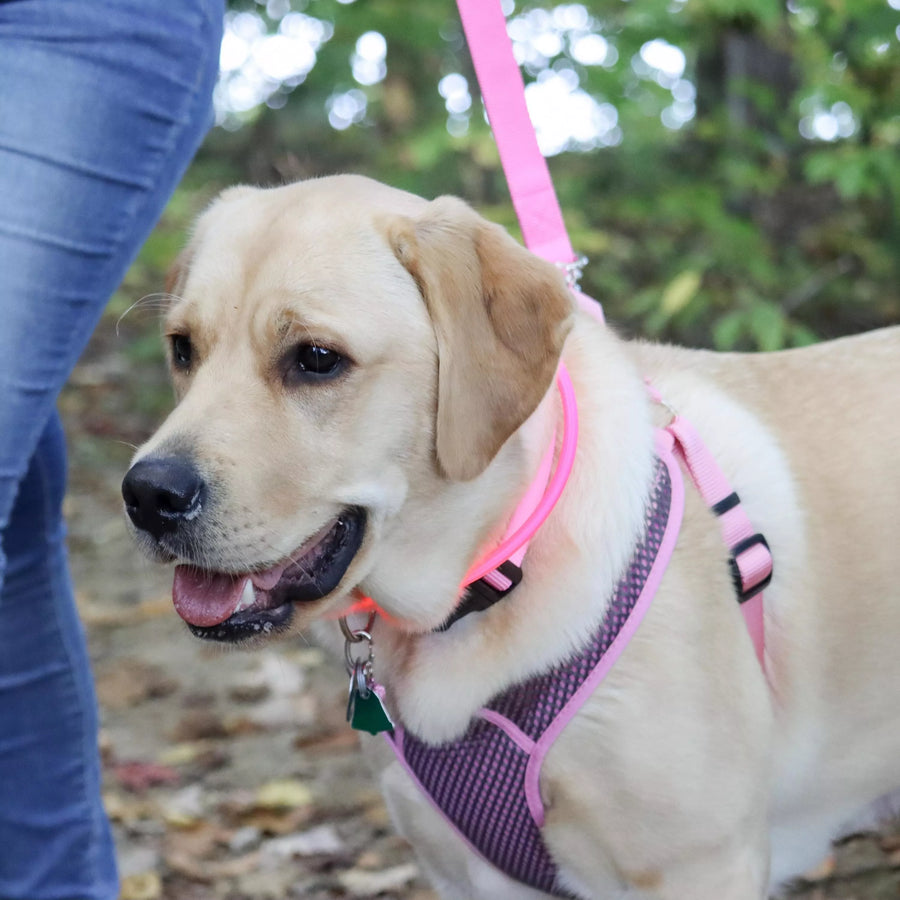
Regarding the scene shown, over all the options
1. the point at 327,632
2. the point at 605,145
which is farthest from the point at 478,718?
the point at 605,145

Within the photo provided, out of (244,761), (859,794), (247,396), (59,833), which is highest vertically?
(247,396)

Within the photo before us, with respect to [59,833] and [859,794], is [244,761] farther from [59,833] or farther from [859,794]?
[859,794]

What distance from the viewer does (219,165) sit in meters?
9.11

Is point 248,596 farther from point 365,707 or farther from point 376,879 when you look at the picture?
point 376,879

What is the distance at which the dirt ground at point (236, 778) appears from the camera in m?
3.16

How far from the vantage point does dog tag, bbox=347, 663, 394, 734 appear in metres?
2.06

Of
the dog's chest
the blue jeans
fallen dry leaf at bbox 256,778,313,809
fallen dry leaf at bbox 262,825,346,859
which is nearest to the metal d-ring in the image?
the dog's chest

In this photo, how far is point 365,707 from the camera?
207 cm

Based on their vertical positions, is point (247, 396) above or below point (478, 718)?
above

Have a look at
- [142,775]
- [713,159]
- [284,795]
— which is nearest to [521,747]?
[284,795]

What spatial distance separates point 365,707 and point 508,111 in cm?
124

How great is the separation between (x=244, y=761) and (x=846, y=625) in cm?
235

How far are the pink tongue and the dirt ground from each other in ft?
0.87

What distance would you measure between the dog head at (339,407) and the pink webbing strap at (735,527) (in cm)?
41
